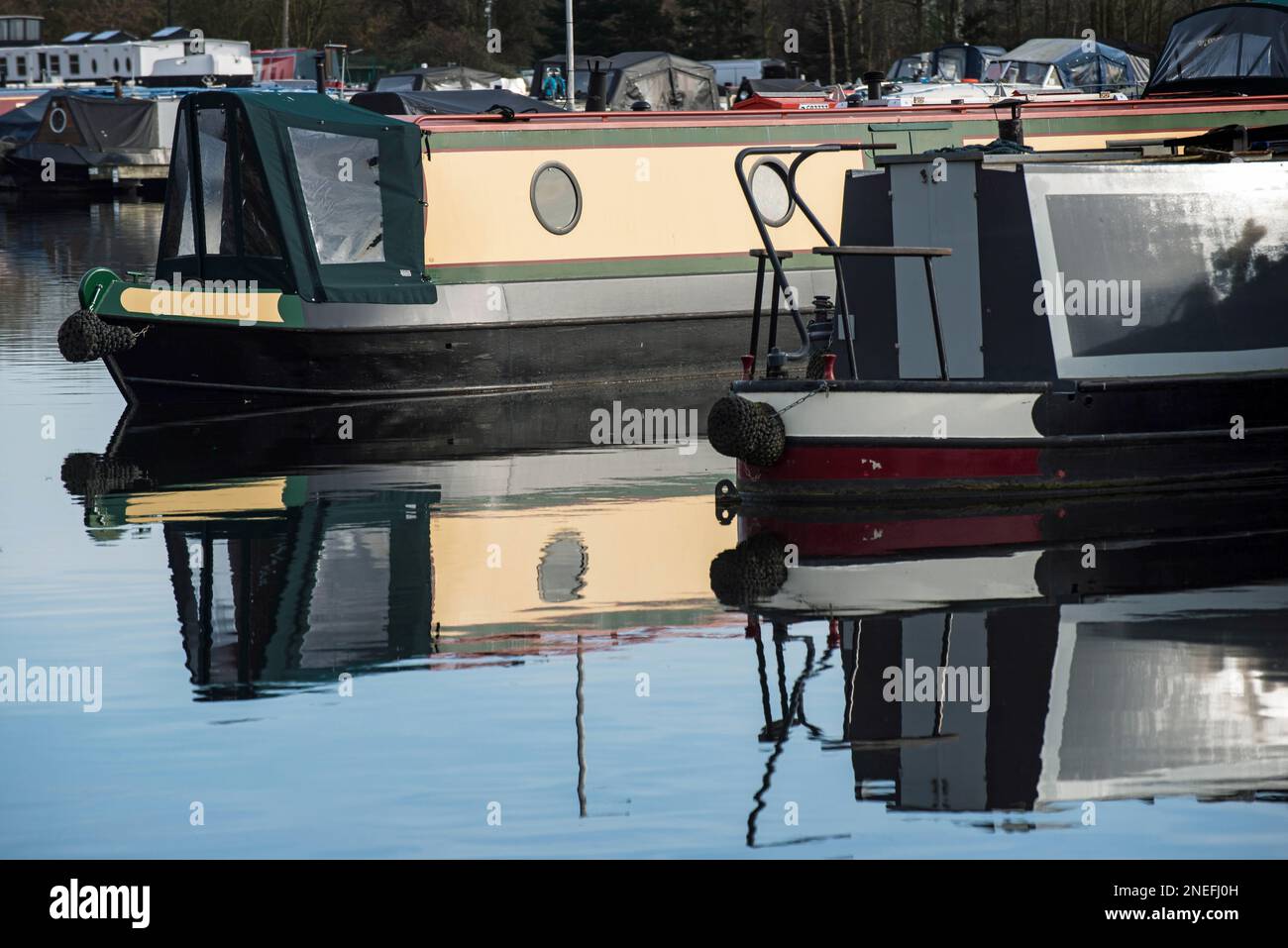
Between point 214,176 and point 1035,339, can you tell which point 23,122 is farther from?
point 1035,339

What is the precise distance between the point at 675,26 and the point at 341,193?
5757 centimetres

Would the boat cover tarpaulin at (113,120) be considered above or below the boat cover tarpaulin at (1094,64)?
below

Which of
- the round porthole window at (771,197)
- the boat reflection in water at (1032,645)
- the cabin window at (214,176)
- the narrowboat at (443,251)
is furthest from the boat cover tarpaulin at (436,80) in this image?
the boat reflection in water at (1032,645)

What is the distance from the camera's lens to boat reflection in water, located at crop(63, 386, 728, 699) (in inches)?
367

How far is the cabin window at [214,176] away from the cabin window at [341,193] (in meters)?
0.68

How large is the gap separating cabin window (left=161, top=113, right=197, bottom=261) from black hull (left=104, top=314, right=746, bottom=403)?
78cm

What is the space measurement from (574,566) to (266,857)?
455cm

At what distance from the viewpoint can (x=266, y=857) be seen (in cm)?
641

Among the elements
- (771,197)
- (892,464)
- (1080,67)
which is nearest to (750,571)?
(892,464)

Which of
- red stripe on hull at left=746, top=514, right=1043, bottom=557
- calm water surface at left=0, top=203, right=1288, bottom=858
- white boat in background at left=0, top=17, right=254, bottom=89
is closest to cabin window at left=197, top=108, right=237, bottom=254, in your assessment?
calm water surface at left=0, top=203, right=1288, bottom=858

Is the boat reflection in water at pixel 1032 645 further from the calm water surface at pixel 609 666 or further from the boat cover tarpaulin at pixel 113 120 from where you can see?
the boat cover tarpaulin at pixel 113 120

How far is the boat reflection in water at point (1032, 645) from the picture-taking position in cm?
725

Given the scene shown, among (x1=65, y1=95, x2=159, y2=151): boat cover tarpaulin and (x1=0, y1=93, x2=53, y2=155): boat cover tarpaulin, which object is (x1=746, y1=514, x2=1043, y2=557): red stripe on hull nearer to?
(x1=65, y1=95, x2=159, y2=151): boat cover tarpaulin

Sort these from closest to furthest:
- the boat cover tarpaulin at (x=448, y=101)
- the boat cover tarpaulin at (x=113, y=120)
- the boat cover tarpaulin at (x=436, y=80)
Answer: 1. the boat cover tarpaulin at (x=448, y=101)
2. the boat cover tarpaulin at (x=436, y=80)
3. the boat cover tarpaulin at (x=113, y=120)
